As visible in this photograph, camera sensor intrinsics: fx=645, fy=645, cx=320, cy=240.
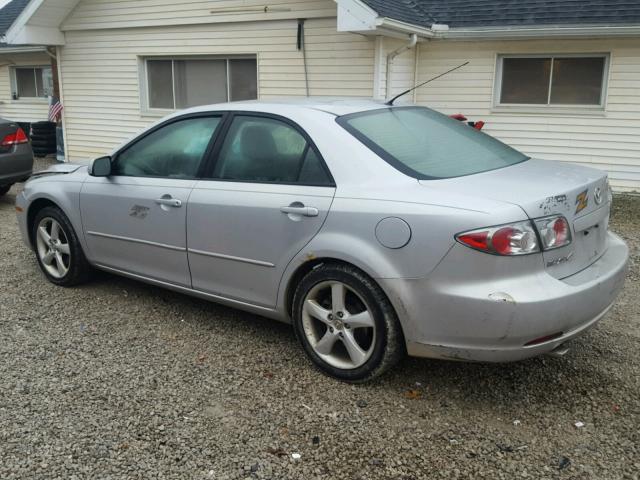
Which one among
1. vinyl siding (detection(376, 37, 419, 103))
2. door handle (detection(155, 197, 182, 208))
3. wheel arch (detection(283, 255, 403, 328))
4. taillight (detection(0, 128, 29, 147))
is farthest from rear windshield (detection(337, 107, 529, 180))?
taillight (detection(0, 128, 29, 147))

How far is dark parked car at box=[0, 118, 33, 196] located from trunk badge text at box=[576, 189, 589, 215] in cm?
781

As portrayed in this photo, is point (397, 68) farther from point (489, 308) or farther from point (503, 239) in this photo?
point (489, 308)

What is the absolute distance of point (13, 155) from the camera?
29.2ft

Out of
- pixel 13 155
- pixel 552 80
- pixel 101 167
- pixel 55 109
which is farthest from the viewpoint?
pixel 55 109

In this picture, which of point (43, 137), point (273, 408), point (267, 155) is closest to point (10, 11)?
point (43, 137)

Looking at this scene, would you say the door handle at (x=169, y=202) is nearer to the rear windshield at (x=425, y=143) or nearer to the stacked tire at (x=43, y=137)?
the rear windshield at (x=425, y=143)

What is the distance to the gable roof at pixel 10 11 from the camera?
15786 mm

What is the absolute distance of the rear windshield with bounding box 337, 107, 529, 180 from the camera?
3.66m

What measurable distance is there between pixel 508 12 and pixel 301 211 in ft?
25.6

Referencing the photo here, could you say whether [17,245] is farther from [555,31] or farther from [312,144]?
[555,31]

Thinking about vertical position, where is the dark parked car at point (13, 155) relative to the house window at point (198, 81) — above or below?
below

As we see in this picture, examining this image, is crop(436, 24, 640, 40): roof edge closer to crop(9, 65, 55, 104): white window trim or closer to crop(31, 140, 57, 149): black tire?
crop(31, 140, 57, 149): black tire

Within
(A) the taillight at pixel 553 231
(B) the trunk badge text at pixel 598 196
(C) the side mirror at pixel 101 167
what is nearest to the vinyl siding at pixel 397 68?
(C) the side mirror at pixel 101 167

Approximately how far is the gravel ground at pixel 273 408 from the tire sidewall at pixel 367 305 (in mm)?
106
